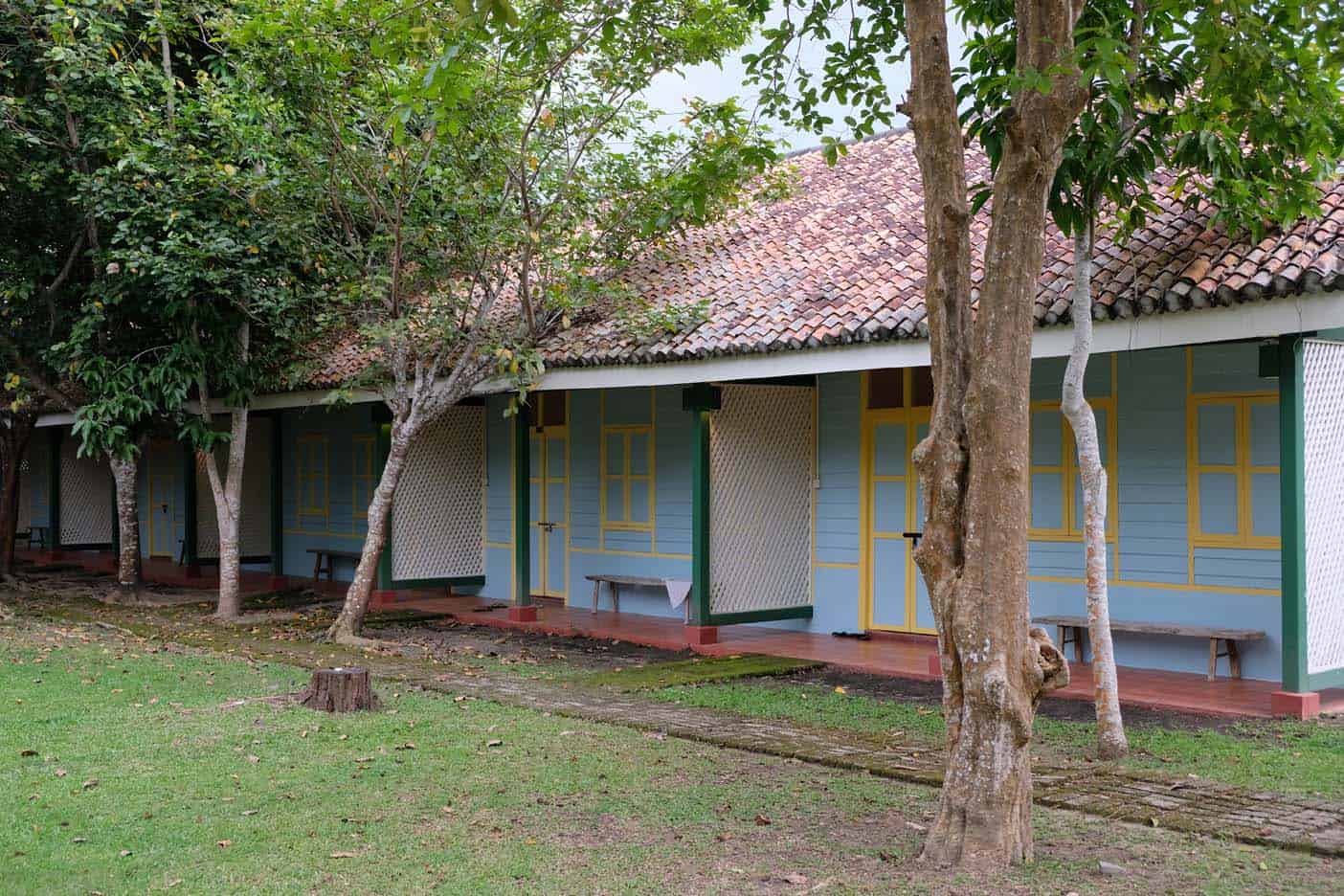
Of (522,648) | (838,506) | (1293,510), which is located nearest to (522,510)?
(522,648)

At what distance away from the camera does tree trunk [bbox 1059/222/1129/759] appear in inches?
269

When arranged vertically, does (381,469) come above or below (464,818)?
above

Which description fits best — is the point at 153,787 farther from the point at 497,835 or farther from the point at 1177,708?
the point at 1177,708

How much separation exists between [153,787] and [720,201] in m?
7.23

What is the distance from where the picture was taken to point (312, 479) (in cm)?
1791

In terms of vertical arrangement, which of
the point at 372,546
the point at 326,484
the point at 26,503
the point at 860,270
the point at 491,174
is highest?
the point at 491,174

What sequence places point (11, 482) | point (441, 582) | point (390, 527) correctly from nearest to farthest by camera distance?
point (390, 527)
point (441, 582)
point (11, 482)

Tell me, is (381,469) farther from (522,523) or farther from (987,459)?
(987,459)

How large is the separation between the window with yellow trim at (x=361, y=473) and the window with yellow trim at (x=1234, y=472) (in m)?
10.4

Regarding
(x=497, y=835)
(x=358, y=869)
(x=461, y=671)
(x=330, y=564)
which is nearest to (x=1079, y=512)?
(x=461, y=671)

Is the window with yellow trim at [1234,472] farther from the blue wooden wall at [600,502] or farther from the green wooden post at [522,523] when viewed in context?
the green wooden post at [522,523]

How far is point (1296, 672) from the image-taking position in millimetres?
7730

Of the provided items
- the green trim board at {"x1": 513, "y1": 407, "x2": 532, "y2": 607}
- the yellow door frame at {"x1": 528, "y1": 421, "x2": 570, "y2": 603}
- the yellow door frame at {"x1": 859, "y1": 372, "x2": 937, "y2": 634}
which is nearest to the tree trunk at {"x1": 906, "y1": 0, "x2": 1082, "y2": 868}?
the yellow door frame at {"x1": 859, "y1": 372, "x2": 937, "y2": 634}

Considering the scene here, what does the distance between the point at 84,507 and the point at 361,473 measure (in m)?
9.58
